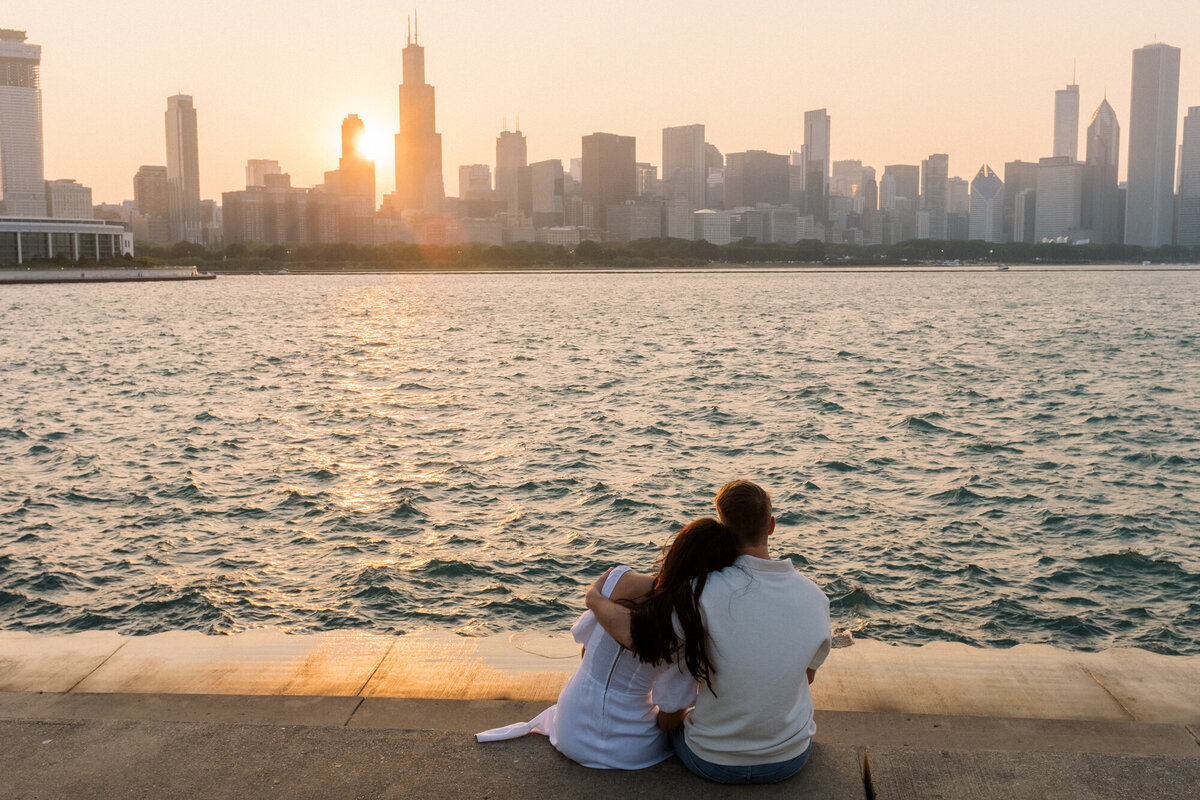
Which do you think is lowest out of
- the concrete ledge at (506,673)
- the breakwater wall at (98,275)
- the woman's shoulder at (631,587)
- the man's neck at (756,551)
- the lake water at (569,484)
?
the lake water at (569,484)

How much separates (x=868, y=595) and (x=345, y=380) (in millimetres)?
30729

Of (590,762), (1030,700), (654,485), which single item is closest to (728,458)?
(654,485)

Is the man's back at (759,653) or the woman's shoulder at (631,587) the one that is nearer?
the man's back at (759,653)

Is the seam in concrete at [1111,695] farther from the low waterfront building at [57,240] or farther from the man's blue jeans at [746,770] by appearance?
the low waterfront building at [57,240]

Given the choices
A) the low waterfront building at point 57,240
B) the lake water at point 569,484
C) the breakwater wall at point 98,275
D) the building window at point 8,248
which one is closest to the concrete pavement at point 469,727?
the lake water at point 569,484

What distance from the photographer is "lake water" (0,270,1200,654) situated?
45.0 ft

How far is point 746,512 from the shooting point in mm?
5254

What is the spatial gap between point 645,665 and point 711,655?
14.0 inches

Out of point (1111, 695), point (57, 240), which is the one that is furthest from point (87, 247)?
point (1111, 695)

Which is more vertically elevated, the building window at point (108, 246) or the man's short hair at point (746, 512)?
the building window at point (108, 246)

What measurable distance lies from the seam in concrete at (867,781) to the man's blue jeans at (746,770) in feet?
1.01

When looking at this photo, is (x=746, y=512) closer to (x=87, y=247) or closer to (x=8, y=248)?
Result: (x=8, y=248)

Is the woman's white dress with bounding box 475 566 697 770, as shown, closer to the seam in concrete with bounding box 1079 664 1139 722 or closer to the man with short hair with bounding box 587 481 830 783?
the man with short hair with bounding box 587 481 830 783

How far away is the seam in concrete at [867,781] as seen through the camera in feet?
17.6
